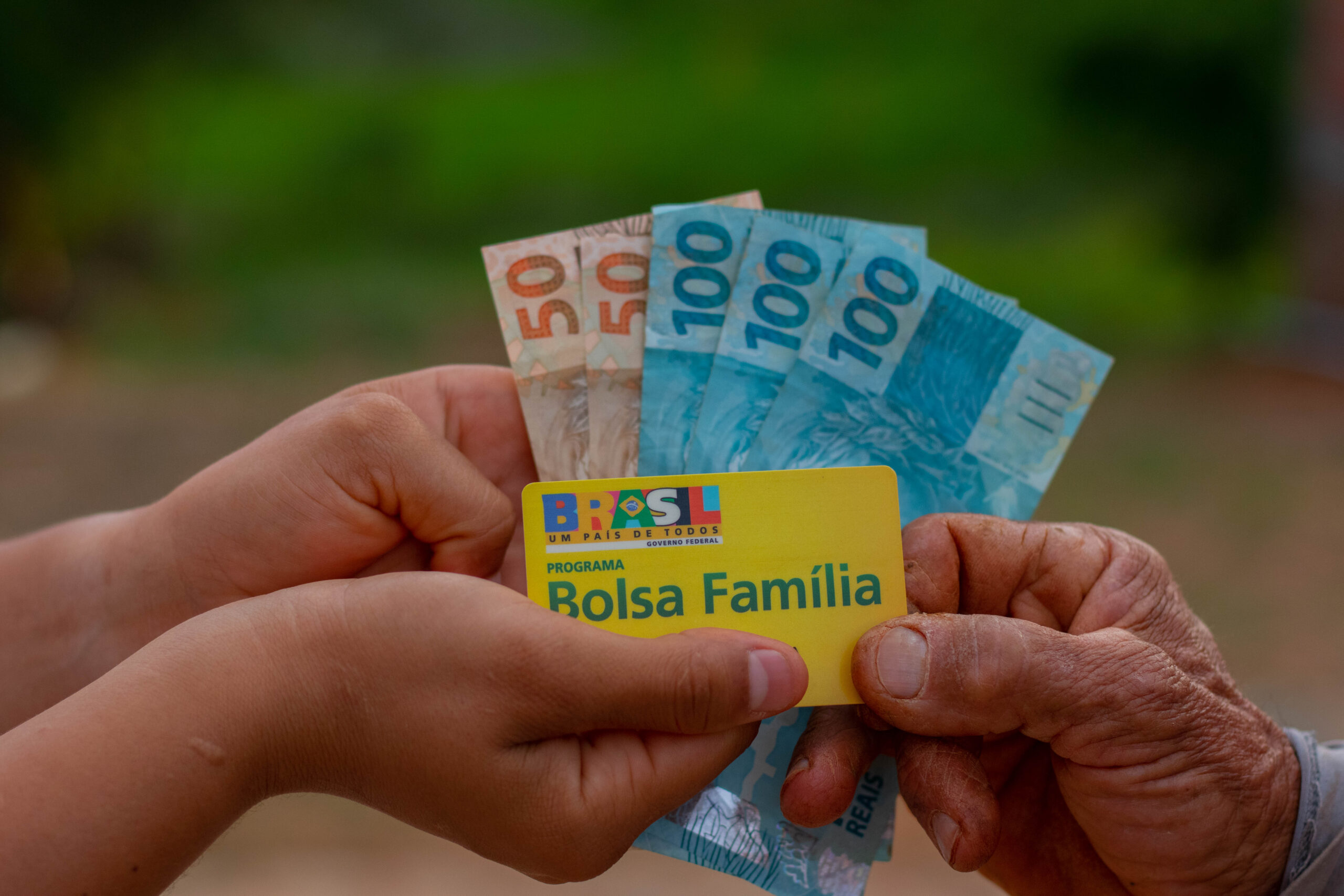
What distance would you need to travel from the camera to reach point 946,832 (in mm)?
1072

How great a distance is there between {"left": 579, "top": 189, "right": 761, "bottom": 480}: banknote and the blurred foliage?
18.5 feet

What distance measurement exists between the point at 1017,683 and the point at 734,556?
1.18 feet

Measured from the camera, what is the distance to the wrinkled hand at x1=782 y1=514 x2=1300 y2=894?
1064 millimetres

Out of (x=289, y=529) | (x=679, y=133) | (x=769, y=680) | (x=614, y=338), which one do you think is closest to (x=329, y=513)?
(x=289, y=529)

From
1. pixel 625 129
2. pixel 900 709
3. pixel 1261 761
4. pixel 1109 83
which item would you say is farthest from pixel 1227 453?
pixel 900 709

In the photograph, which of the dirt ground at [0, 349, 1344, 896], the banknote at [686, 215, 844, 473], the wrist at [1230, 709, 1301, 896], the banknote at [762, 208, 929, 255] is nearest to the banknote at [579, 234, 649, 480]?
the banknote at [686, 215, 844, 473]

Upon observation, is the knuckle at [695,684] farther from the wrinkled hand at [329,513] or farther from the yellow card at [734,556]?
the wrinkled hand at [329,513]

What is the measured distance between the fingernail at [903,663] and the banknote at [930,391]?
0.35 metres

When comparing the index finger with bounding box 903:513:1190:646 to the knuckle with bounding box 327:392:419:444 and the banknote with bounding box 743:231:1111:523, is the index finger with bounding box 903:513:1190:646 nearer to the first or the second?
the banknote with bounding box 743:231:1111:523

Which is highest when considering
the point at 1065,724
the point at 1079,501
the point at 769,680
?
A: the point at 769,680

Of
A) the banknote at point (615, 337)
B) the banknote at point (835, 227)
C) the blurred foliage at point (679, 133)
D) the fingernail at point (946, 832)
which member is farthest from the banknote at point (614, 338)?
the blurred foliage at point (679, 133)

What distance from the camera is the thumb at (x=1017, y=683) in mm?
1056

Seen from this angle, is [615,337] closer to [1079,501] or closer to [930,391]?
[930,391]

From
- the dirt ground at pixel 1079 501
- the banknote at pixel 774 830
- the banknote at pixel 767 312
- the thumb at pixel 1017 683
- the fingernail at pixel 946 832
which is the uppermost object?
the banknote at pixel 767 312
